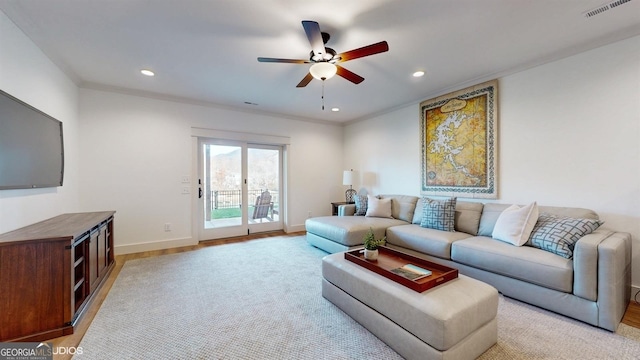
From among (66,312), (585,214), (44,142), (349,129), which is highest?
(349,129)

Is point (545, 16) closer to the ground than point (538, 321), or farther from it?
farther from it

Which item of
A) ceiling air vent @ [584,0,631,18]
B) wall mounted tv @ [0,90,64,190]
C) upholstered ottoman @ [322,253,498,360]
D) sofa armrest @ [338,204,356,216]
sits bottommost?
upholstered ottoman @ [322,253,498,360]

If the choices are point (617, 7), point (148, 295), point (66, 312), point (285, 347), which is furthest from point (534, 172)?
point (66, 312)

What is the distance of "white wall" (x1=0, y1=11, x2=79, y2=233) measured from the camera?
205 cm

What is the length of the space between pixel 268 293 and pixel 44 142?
2.75 meters

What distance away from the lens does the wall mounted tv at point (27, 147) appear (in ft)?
6.36

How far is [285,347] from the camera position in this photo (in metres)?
1.72

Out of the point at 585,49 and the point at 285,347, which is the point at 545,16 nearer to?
the point at 585,49

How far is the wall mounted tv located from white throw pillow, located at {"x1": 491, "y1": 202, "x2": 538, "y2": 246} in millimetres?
4543

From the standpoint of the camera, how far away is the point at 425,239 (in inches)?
120

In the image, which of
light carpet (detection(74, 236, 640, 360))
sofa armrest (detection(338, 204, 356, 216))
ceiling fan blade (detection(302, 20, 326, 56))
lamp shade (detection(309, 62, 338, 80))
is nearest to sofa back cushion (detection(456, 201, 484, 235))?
light carpet (detection(74, 236, 640, 360))

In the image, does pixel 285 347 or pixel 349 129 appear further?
pixel 349 129

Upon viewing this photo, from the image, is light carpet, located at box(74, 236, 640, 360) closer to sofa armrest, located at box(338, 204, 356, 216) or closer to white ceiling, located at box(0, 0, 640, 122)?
sofa armrest, located at box(338, 204, 356, 216)

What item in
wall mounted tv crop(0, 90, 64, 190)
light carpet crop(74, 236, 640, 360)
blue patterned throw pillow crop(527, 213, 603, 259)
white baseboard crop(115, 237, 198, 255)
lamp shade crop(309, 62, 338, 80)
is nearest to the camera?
light carpet crop(74, 236, 640, 360)
